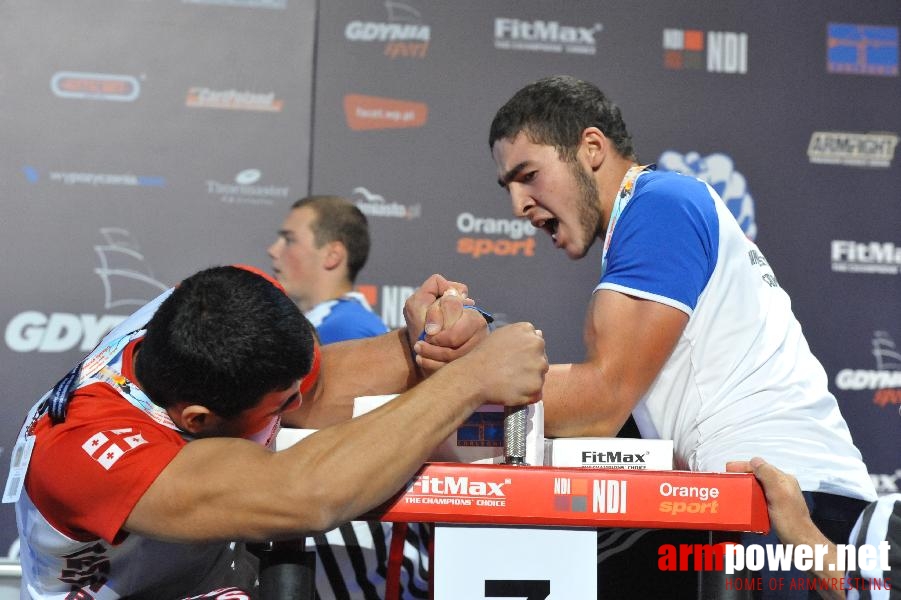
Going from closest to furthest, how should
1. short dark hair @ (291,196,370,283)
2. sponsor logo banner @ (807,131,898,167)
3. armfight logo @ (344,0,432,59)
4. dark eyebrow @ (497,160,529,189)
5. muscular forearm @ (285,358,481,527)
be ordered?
muscular forearm @ (285,358,481,527), dark eyebrow @ (497,160,529,189), short dark hair @ (291,196,370,283), armfight logo @ (344,0,432,59), sponsor logo banner @ (807,131,898,167)

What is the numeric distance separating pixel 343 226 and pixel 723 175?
181 centimetres

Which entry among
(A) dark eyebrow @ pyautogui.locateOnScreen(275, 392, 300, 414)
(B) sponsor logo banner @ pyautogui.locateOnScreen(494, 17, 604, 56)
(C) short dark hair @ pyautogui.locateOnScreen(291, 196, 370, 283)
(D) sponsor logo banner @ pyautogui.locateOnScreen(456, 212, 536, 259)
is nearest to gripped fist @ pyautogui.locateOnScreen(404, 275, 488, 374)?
(A) dark eyebrow @ pyautogui.locateOnScreen(275, 392, 300, 414)

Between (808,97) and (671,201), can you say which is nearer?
(671,201)

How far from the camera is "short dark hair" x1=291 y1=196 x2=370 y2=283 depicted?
4.13 meters

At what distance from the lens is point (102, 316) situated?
4258 millimetres

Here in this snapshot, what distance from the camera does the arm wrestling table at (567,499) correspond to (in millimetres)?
1400

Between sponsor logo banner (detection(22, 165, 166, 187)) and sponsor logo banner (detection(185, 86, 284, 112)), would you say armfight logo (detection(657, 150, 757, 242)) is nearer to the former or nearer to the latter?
sponsor logo banner (detection(185, 86, 284, 112))

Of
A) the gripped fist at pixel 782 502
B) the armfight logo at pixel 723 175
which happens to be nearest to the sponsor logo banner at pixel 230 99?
the armfight logo at pixel 723 175

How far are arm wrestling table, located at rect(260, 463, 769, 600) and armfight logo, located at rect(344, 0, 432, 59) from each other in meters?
3.42

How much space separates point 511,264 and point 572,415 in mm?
2743

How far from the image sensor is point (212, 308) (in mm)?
1492

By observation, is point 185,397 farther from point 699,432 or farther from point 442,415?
point 699,432

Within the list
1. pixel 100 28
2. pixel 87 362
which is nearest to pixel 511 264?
pixel 100 28

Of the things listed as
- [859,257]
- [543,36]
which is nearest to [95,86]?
[543,36]
